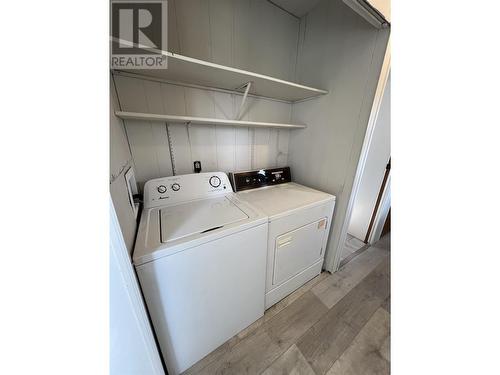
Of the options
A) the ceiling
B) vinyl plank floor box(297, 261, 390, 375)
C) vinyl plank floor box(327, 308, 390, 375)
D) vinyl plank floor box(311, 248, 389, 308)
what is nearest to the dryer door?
vinyl plank floor box(311, 248, 389, 308)

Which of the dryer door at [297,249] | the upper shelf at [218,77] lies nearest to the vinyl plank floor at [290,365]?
the dryer door at [297,249]

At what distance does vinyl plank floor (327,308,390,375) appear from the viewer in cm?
103

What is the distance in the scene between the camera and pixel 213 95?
4.53 ft

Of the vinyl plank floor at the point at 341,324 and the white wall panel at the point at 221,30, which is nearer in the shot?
the vinyl plank floor at the point at 341,324

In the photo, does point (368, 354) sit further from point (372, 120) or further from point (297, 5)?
point (297, 5)

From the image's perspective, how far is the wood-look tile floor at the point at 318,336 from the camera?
3.45 ft

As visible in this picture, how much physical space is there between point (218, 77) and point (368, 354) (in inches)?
83.9

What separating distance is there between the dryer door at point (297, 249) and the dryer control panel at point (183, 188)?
0.63m

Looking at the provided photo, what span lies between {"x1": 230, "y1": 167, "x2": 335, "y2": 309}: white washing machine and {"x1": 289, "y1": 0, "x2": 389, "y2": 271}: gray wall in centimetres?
20

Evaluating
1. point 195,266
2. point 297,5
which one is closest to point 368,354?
point 195,266

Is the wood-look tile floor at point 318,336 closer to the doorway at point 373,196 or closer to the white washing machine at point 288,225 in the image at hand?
the white washing machine at point 288,225
